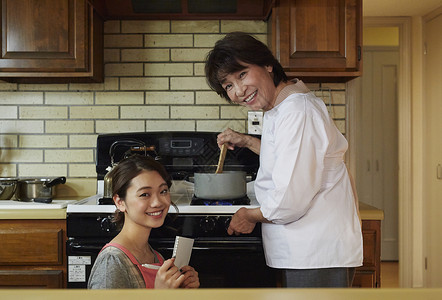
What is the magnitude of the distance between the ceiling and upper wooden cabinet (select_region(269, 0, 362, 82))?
1.32m

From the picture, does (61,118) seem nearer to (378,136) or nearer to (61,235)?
(61,235)

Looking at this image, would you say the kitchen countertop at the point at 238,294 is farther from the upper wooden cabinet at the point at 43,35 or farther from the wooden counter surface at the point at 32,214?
the upper wooden cabinet at the point at 43,35

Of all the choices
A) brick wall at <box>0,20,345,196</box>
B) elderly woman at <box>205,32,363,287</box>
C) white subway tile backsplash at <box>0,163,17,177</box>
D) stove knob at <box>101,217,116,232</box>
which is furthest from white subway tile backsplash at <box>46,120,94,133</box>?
elderly woman at <box>205,32,363,287</box>

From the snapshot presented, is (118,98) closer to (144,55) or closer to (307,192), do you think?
(144,55)

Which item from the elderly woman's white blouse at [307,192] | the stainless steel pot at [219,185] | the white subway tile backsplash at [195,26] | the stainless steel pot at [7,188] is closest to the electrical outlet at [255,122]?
the white subway tile backsplash at [195,26]

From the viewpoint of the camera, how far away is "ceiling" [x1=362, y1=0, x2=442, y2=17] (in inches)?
140

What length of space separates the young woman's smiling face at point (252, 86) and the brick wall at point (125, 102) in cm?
110

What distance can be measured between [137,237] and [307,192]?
0.58 m

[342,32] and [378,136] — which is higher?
[342,32]

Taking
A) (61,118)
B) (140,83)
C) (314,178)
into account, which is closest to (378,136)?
(140,83)

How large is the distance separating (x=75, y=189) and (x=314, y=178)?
5.49ft

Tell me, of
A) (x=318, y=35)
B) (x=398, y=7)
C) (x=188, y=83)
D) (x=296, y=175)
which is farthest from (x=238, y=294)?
(x=398, y=7)

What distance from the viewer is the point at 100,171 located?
8.43ft

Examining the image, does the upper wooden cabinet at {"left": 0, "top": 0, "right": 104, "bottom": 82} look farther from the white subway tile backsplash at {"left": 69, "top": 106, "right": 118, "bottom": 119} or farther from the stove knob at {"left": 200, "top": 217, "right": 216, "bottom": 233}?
the stove knob at {"left": 200, "top": 217, "right": 216, "bottom": 233}
